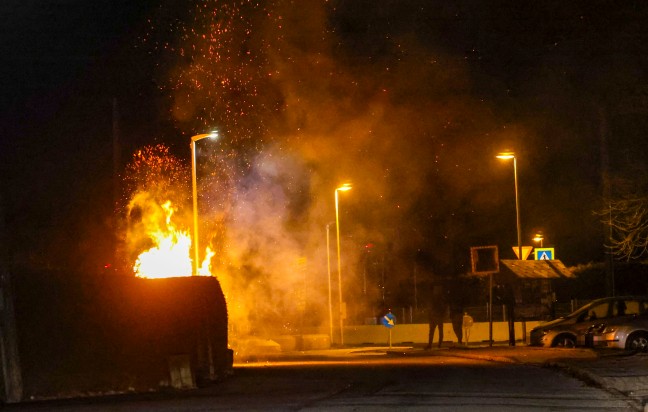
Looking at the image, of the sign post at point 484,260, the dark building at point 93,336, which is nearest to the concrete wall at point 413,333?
the sign post at point 484,260

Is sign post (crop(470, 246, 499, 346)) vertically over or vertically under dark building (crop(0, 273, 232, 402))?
over

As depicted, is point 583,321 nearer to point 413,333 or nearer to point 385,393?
point 385,393

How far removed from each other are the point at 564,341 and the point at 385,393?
49.4 feet

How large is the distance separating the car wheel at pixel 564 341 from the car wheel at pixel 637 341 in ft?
10.1

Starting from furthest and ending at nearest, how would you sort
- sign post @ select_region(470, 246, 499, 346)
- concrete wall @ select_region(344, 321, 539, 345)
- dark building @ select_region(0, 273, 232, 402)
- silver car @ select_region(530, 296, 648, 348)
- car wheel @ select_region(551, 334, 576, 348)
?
concrete wall @ select_region(344, 321, 539, 345) < sign post @ select_region(470, 246, 499, 346) < car wheel @ select_region(551, 334, 576, 348) < silver car @ select_region(530, 296, 648, 348) < dark building @ select_region(0, 273, 232, 402)

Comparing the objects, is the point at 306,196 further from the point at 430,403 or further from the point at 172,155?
the point at 430,403

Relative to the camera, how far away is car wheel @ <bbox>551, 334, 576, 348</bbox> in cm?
2662

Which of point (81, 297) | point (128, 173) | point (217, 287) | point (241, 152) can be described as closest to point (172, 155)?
point (241, 152)

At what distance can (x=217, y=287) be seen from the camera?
17.2m

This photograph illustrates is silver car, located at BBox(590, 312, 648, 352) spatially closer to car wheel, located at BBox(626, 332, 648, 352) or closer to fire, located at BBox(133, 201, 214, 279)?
car wheel, located at BBox(626, 332, 648, 352)

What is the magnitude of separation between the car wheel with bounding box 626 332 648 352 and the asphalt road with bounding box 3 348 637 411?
19.1 feet

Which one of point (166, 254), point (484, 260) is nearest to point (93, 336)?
point (166, 254)

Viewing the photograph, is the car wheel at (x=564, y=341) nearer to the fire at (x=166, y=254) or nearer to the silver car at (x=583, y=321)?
the silver car at (x=583, y=321)

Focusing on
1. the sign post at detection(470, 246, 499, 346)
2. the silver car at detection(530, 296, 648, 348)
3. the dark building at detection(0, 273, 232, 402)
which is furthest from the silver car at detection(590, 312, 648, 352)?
the dark building at detection(0, 273, 232, 402)
